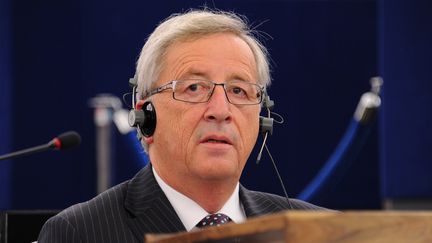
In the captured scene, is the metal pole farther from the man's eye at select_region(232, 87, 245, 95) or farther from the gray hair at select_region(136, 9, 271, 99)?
the man's eye at select_region(232, 87, 245, 95)

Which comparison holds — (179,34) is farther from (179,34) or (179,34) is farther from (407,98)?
(407,98)

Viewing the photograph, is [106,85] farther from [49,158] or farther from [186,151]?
[186,151]

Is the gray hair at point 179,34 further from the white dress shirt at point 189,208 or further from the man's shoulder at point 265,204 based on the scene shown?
the man's shoulder at point 265,204

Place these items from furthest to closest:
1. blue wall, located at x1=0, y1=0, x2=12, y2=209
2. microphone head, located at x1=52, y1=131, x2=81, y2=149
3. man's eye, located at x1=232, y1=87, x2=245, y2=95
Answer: blue wall, located at x1=0, y1=0, x2=12, y2=209 → microphone head, located at x1=52, y1=131, x2=81, y2=149 → man's eye, located at x1=232, y1=87, x2=245, y2=95

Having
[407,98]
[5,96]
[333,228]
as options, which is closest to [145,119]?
[333,228]

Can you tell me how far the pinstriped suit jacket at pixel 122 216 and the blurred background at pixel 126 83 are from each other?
4.87 meters

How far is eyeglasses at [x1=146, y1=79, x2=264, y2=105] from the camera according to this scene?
2502 millimetres

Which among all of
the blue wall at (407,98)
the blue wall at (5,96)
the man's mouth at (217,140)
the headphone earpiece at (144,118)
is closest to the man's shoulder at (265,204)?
the man's mouth at (217,140)

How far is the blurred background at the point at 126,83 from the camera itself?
754cm

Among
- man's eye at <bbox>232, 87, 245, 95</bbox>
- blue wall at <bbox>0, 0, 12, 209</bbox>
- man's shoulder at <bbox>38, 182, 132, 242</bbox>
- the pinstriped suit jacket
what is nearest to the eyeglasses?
man's eye at <bbox>232, 87, 245, 95</bbox>

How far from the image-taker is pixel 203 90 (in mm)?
2510

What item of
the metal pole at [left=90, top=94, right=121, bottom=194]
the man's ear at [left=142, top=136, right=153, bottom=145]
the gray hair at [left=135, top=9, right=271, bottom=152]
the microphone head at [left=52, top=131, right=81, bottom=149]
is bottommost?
the metal pole at [left=90, top=94, right=121, bottom=194]

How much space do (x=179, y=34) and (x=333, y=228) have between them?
1.34 meters

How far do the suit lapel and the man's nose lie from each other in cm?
28
